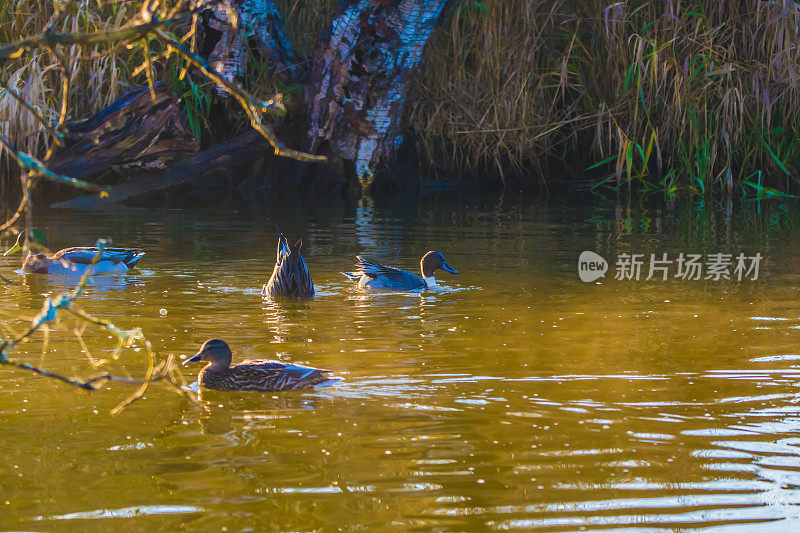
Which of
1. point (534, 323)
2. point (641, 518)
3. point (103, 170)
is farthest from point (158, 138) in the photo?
point (641, 518)

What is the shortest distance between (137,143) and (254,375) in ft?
30.4

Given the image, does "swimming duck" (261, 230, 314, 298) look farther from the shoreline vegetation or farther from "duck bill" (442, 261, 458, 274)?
the shoreline vegetation

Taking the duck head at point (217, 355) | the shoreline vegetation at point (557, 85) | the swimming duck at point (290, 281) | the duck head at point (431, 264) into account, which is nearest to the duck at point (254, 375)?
the duck head at point (217, 355)

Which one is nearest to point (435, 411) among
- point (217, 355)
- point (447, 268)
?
point (217, 355)

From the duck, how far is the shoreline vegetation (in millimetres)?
7965

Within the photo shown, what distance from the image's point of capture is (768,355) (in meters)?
6.20

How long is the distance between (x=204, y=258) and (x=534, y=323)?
3701 mm

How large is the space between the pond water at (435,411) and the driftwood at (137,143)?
4789 millimetres

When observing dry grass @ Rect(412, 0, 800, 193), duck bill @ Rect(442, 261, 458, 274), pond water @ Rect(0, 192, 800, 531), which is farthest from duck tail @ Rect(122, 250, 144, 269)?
dry grass @ Rect(412, 0, 800, 193)

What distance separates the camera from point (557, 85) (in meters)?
14.2

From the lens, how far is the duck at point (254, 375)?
5.50m

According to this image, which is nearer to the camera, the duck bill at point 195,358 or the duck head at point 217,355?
the duck head at point 217,355

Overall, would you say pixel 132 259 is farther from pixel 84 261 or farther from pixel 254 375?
pixel 254 375

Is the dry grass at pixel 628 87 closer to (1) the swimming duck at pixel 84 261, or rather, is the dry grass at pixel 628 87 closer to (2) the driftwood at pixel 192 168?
(2) the driftwood at pixel 192 168
